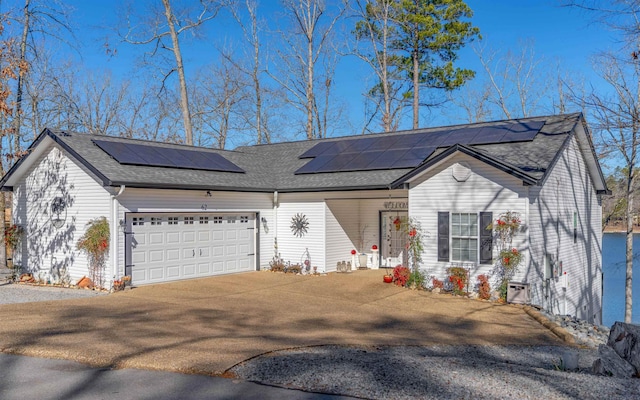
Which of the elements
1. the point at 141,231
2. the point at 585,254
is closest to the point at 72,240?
the point at 141,231

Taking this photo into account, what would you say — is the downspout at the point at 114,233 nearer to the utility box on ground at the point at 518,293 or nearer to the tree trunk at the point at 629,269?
the utility box on ground at the point at 518,293

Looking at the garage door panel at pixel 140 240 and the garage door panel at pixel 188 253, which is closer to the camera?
the garage door panel at pixel 140 240

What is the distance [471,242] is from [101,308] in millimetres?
8989

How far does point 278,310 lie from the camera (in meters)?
11.8

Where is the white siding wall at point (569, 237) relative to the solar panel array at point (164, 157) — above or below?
below

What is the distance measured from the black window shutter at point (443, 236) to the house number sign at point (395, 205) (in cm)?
370

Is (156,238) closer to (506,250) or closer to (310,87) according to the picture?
(506,250)

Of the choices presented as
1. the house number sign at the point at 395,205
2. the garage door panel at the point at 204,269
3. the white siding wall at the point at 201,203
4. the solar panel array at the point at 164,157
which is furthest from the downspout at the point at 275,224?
the house number sign at the point at 395,205

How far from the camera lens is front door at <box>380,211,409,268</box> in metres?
18.6

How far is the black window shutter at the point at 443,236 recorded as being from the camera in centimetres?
1434

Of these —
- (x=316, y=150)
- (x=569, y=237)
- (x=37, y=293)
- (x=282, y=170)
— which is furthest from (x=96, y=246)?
(x=569, y=237)

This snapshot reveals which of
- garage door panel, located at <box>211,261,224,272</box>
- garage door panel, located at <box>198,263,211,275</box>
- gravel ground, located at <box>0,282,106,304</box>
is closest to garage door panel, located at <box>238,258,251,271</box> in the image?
garage door panel, located at <box>211,261,224,272</box>

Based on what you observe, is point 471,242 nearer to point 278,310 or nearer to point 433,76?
point 278,310

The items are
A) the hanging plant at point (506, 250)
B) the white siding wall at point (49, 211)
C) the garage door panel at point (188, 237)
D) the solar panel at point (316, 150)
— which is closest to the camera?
the hanging plant at point (506, 250)
